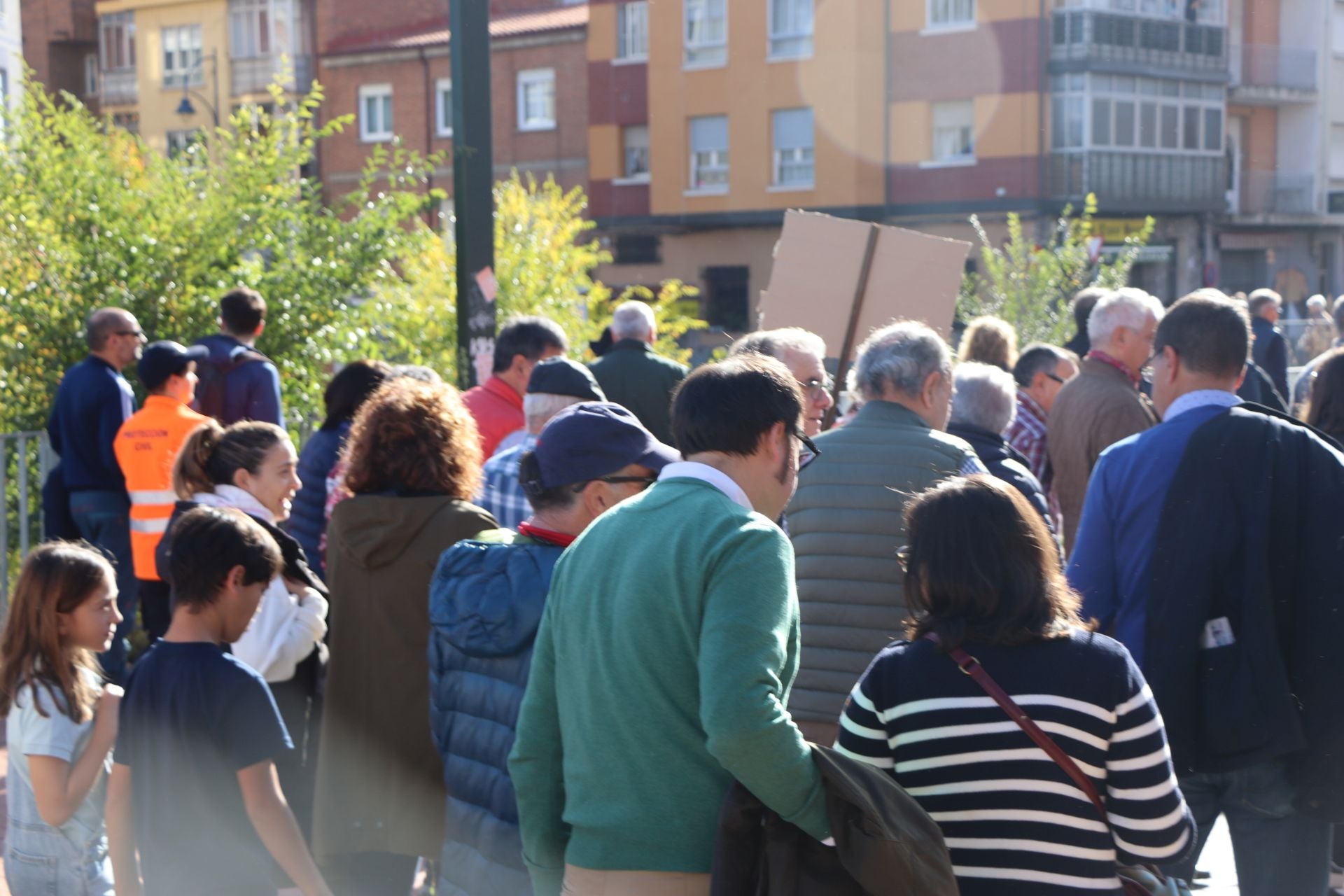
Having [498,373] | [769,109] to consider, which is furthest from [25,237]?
[769,109]

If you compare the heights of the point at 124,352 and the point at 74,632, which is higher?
the point at 124,352

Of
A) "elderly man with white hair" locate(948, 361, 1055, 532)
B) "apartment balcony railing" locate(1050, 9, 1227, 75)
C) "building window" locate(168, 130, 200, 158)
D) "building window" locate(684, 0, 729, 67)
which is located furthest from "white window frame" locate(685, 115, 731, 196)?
"elderly man with white hair" locate(948, 361, 1055, 532)

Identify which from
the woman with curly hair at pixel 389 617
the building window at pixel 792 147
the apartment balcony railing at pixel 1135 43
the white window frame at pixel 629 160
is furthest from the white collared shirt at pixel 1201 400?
the white window frame at pixel 629 160

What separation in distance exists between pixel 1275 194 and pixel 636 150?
63.3 ft

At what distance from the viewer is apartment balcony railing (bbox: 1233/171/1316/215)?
43.9 metres

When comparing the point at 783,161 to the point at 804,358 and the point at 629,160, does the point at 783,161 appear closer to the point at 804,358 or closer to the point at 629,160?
the point at 629,160

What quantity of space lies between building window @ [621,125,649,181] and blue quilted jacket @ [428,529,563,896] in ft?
130

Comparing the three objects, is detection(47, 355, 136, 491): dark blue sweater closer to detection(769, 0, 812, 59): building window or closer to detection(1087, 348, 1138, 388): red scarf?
detection(1087, 348, 1138, 388): red scarf

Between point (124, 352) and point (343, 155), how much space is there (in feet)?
135

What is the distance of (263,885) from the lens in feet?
11.8

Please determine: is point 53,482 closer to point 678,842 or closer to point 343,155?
point 678,842

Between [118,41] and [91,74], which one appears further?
[91,74]

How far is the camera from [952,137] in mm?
38156

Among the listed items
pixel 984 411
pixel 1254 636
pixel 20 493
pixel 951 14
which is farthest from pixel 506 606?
pixel 951 14
